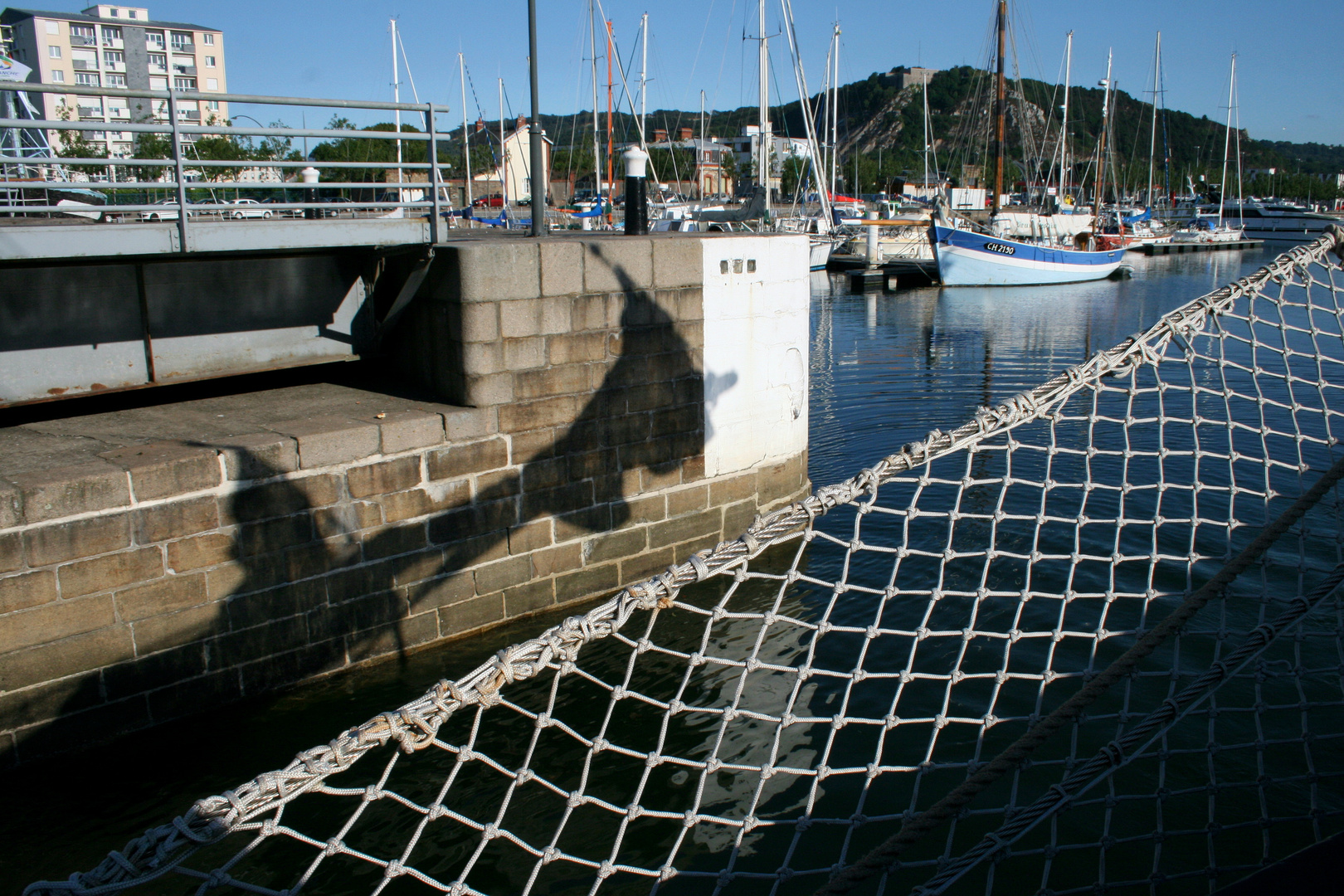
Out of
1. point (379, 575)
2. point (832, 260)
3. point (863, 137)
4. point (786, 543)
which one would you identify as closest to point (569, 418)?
point (379, 575)

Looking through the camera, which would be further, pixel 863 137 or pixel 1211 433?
pixel 863 137

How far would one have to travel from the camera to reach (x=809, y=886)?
14.3 feet

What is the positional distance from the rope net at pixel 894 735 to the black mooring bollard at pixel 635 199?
326 cm

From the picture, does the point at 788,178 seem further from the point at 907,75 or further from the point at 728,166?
the point at 907,75

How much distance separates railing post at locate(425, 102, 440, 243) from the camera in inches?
265

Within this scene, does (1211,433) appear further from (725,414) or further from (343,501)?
(343,501)

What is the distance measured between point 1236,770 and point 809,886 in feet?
8.06

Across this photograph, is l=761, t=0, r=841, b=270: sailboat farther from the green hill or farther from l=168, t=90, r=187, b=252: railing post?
l=168, t=90, r=187, b=252: railing post

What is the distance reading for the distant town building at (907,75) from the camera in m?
148

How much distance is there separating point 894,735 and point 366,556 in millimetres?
3419

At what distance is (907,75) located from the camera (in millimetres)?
152375

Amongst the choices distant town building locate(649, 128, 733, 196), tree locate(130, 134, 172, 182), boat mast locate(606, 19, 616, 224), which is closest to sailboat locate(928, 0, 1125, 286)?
boat mast locate(606, 19, 616, 224)

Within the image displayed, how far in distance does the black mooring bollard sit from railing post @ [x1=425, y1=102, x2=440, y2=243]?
1.84m

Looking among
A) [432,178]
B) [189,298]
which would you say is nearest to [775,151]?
[432,178]
